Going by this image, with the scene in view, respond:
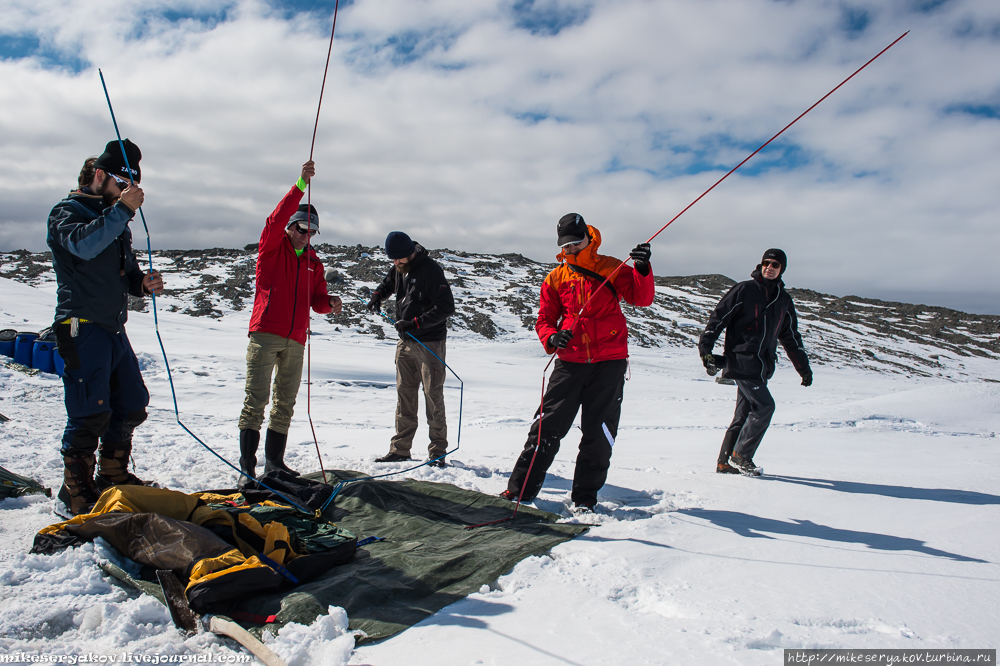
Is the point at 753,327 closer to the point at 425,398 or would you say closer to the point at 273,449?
the point at 425,398

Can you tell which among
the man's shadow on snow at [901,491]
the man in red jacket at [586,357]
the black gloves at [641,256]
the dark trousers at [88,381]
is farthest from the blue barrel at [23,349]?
the man's shadow on snow at [901,491]

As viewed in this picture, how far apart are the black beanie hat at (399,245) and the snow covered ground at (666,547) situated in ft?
5.94

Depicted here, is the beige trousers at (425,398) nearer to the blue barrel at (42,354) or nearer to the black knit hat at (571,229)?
the black knit hat at (571,229)

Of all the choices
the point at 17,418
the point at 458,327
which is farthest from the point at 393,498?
the point at 458,327

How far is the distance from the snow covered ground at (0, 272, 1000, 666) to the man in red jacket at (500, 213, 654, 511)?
28 cm

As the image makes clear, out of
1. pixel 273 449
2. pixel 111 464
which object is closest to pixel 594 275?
pixel 273 449

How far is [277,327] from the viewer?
12.8 ft

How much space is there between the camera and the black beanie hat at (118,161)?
3.09 m

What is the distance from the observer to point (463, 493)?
143 inches

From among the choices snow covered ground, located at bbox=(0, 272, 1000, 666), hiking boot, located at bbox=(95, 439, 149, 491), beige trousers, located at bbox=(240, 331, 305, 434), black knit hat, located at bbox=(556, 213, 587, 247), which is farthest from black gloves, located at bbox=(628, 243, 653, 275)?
hiking boot, located at bbox=(95, 439, 149, 491)

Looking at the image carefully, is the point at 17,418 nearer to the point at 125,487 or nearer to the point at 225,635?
the point at 125,487

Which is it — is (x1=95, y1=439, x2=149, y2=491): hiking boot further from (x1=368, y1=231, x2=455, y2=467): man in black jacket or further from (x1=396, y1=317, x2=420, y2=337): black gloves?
(x1=396, y1=317, x2=420, y2=337): black gloves

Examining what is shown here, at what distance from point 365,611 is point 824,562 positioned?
2.07m

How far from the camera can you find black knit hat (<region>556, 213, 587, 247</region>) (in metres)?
3.49
